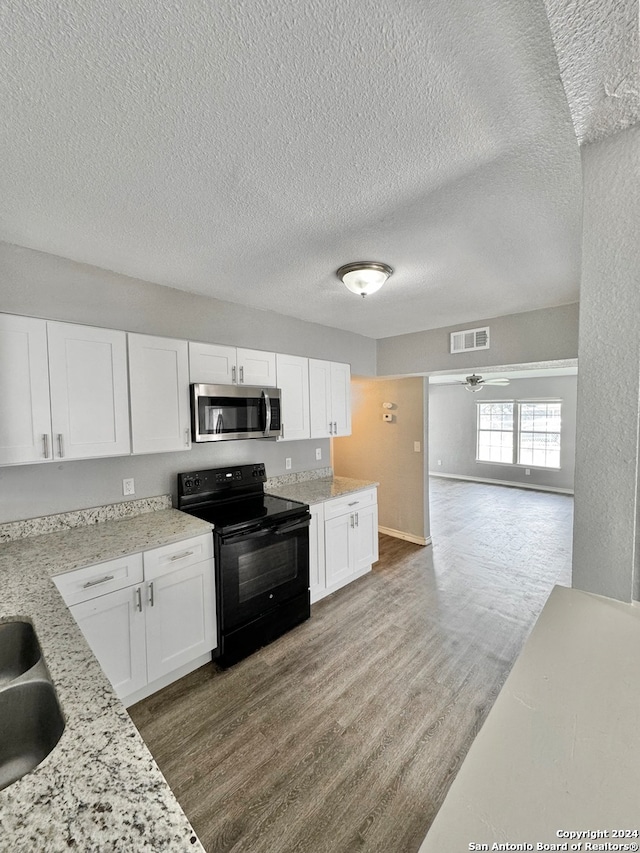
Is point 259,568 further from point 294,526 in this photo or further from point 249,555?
point 294,526

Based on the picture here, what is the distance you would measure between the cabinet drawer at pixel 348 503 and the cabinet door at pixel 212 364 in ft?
4.51

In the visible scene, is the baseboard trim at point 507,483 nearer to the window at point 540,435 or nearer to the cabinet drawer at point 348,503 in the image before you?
the window at point 540,435

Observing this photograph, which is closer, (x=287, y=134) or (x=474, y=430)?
(x=287, y=134)

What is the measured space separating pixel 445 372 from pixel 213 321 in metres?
2.51

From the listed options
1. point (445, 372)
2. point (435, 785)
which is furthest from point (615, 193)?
point (445, 372)

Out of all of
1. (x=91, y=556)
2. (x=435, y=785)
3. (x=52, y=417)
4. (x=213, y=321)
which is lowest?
(x=435, y=785)

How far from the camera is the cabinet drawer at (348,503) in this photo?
3.26 m

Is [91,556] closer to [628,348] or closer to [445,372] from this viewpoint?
[628,348]

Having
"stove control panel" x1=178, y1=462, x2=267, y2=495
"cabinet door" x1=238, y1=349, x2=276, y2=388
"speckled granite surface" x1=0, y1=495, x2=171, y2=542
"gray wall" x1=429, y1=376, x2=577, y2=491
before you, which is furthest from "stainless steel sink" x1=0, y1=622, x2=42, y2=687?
"gray wall" x1=429, y1=376, x2=577, y2=491

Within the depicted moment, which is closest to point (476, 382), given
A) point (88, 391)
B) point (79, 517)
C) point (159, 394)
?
point (159, 394)

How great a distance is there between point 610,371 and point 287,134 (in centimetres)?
127

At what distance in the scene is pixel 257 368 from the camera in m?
3.03

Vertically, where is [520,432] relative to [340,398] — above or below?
below

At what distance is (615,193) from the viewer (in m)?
1.08
